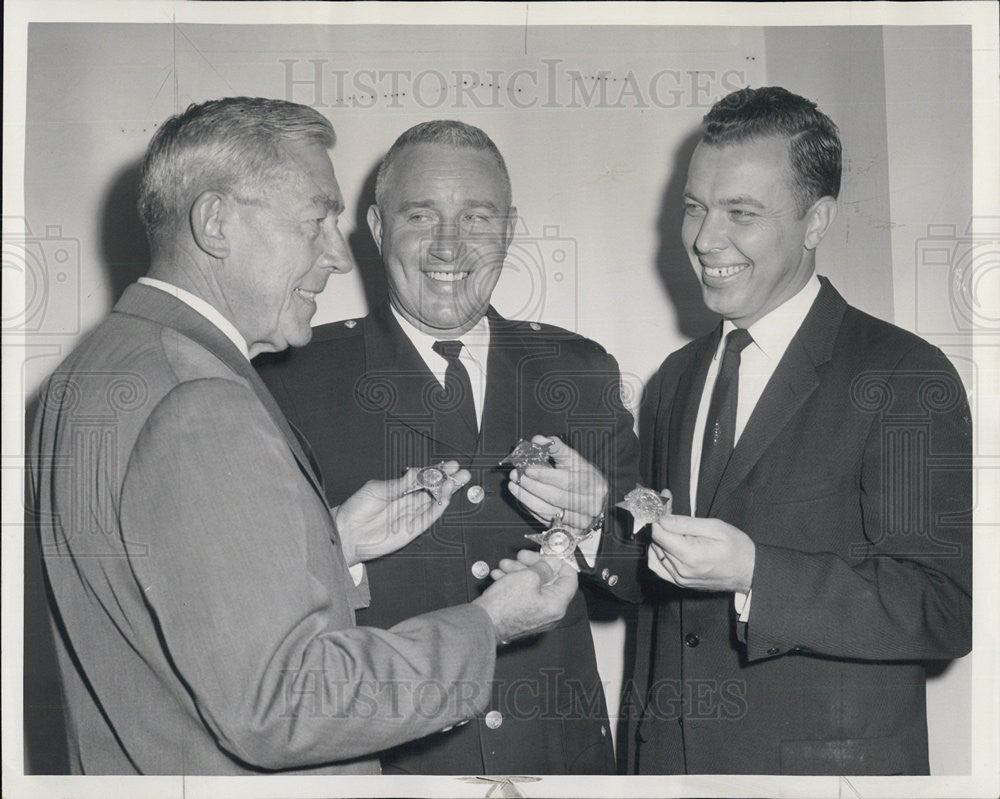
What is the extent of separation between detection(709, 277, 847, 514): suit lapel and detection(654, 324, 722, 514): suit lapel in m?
0.08

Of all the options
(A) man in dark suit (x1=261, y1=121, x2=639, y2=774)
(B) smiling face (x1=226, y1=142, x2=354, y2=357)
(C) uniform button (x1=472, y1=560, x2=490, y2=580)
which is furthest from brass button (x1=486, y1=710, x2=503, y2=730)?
(B) smiling face (x1=226, y1=142, x2=354, y2=357)

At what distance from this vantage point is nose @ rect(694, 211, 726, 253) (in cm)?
222

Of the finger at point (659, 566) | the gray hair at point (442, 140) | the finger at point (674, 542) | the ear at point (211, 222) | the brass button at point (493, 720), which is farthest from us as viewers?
the gray hair at point (442, 140)

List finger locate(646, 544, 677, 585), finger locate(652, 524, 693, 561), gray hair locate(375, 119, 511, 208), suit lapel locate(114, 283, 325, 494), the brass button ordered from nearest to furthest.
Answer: suit lapel locate(114, 283, 325, 494)
finger locate(652, 524, 693, 561)
finger locate(646, 544, 677, 585)
the brass button
gray hair locate(375, 119, 511, 208)

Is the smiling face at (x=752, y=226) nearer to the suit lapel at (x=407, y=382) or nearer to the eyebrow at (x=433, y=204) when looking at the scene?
the eyebrow at (x=433, y=204)

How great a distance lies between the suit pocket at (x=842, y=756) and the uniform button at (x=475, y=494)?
2.58ft

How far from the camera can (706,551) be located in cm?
194

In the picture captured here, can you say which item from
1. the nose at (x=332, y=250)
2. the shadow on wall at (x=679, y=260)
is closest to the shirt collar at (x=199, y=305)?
the nose at (x=332, y=250)

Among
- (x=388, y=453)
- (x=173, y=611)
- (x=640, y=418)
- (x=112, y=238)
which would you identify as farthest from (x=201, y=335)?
(x=640, y=418)

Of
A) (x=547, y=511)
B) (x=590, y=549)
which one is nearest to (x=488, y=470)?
(x=547, y=511)

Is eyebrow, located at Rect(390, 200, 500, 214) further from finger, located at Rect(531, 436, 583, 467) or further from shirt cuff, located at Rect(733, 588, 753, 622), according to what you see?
shirt cuff, located at Rect(733, 588, 753, 622)

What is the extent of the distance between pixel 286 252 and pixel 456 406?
1.75ft

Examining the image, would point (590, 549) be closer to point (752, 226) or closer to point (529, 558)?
point (529, 558)

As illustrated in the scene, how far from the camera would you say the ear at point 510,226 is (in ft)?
7.55
